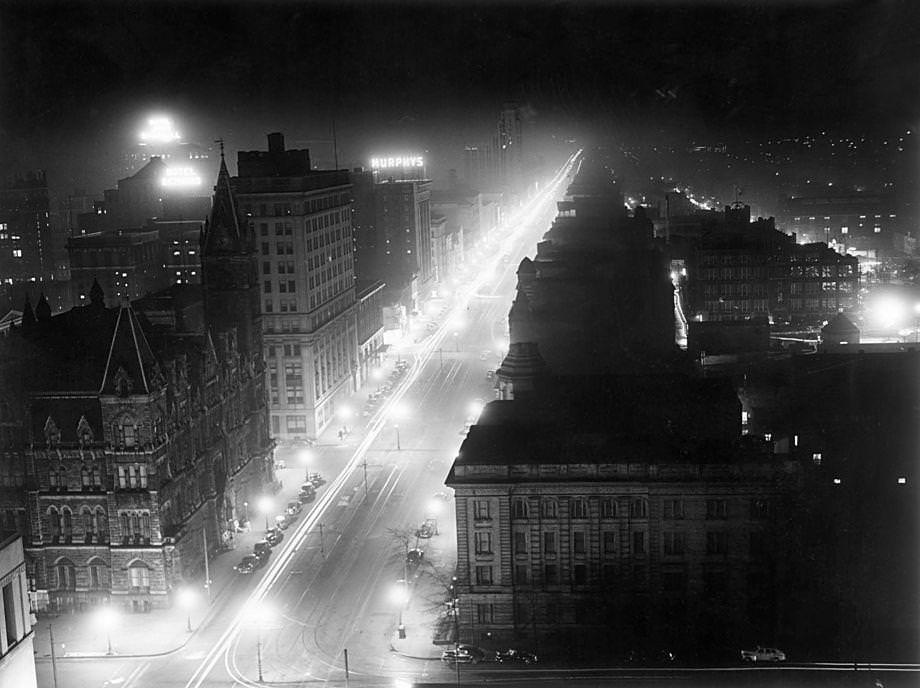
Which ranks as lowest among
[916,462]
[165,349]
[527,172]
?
[916,462]

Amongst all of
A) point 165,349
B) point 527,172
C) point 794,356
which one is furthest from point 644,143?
point 527,172

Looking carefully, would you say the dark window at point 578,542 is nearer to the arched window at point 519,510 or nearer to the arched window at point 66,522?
the arched window at point 519,510

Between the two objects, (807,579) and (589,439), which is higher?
(589,439)

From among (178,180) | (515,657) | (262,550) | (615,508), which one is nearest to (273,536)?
(262,550)

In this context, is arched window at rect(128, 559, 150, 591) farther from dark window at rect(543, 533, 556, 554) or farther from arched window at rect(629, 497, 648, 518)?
arched window at rect(629, 497, 648, 518)

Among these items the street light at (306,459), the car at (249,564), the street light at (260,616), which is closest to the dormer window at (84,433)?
the car at (249,564)

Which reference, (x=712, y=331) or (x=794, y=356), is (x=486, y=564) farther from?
(x=712, y=331)
